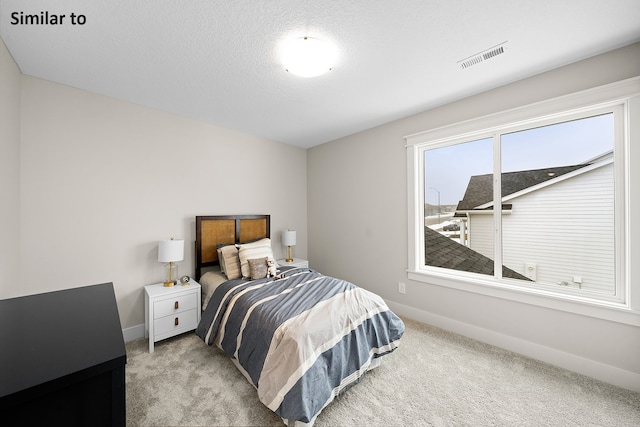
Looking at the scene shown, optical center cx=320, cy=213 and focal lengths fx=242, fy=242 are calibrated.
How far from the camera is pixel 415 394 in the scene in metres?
1.80

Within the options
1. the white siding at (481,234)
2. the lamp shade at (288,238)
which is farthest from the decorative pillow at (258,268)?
the white siding at (481,234)

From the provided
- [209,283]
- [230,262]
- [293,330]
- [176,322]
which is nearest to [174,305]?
[176,322]

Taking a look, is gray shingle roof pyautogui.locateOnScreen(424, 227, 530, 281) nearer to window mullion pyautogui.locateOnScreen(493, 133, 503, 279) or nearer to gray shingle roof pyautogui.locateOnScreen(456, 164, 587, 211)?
window mullion pyautogui.locateOnScreen(493, 133, 503, 279)

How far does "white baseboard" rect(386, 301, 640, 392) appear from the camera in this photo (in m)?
1.84

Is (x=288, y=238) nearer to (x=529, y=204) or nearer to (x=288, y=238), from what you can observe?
(x=288, y=238)

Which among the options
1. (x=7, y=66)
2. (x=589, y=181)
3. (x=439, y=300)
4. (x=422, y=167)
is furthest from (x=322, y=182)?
(x=7, y=66)

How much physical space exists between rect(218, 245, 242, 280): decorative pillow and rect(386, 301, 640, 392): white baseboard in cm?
224

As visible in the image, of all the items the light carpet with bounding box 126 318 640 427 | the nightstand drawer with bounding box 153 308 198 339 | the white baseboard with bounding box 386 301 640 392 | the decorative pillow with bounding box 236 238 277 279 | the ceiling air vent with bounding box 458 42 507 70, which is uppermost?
the ceiling air vent with bounding box 458 42 507 70

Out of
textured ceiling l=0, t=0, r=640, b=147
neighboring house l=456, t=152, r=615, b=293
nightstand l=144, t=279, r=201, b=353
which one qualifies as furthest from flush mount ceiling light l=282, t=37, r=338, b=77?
nightstand l=144, t=279, r=201, b=353

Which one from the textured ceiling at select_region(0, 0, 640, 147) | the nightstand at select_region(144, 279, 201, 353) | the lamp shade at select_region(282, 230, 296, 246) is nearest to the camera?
the textured ceiling at select_region(0, 0, 640, 147)

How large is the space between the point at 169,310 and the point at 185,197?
4.29 feet

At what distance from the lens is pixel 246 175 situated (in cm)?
361

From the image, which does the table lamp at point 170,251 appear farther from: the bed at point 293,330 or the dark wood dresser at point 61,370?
the dark wood dresser at point 61,370

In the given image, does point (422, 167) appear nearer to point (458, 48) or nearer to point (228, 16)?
point (458, 48)
